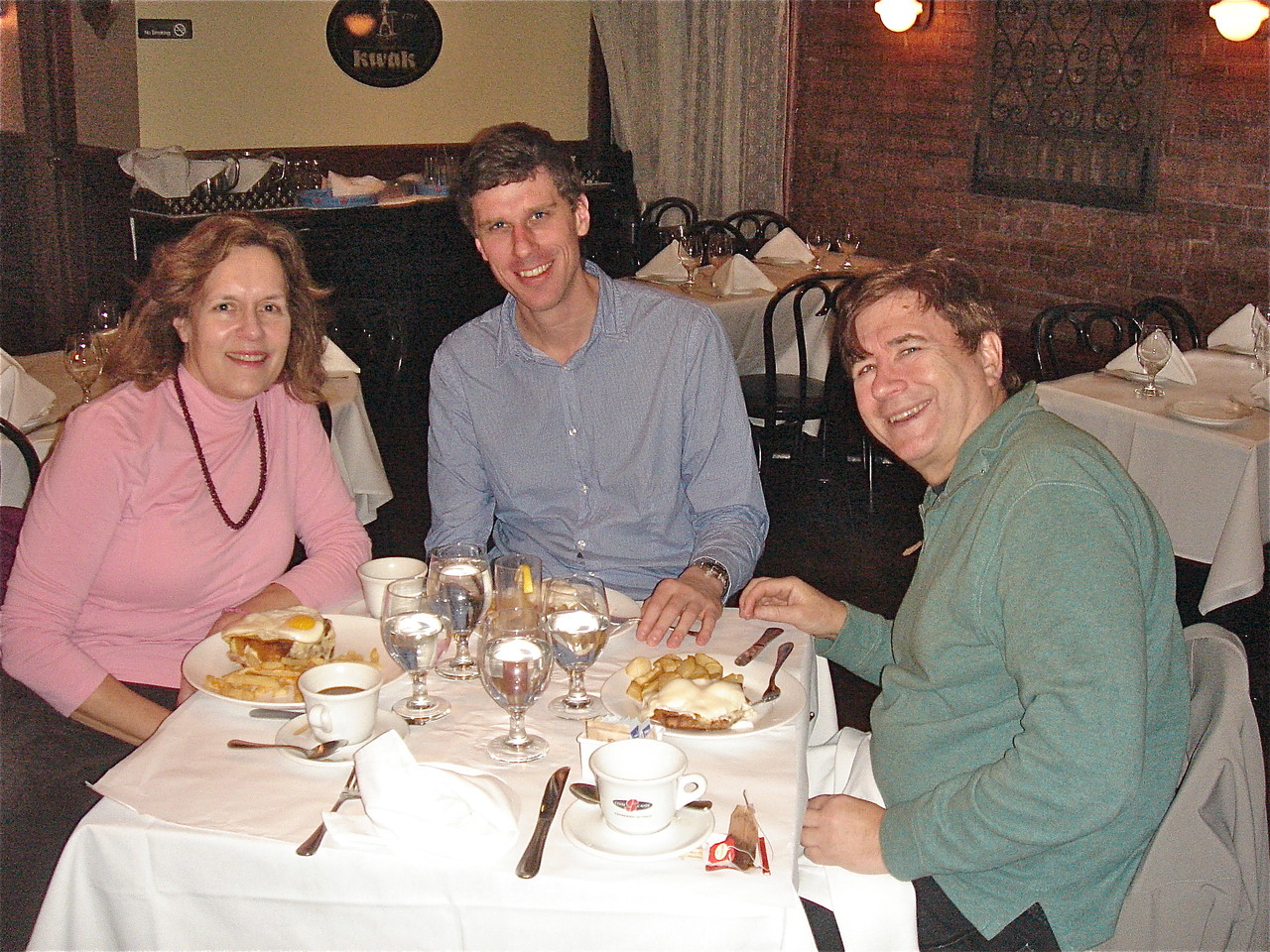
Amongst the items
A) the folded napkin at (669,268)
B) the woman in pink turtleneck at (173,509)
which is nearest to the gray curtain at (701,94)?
the folded napkin at (669,268)

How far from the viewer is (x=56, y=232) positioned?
637cm

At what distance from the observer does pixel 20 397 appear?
3168 mm

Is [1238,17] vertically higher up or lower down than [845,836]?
higher up

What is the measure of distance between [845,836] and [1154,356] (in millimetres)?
2707

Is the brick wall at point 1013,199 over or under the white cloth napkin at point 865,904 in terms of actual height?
over

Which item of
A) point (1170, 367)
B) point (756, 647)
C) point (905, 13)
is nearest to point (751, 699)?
point (756, 647)

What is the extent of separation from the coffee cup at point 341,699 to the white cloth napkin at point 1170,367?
3.05 metres

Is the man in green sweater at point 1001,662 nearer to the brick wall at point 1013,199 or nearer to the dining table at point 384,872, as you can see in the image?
the dining table at point 384,872

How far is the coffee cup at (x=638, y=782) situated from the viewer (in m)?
1.29

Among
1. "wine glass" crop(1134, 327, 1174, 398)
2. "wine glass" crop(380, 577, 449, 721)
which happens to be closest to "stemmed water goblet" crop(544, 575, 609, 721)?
"wine glass" crop(380, 577, 449, 721)

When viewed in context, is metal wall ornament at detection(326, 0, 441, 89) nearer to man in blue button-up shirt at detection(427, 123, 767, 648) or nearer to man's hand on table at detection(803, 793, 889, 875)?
man in blue button-up shirt at detection(427, 123, 767, 648)

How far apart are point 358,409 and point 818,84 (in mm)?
4532

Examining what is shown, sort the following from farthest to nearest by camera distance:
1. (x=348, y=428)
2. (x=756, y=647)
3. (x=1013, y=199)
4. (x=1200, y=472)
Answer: (x=1013, y=199)
(x=348, y=428)
(x=1200, y=472)
(x=756, y=647)

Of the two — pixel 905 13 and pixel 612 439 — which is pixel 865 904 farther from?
pixel 905 13
